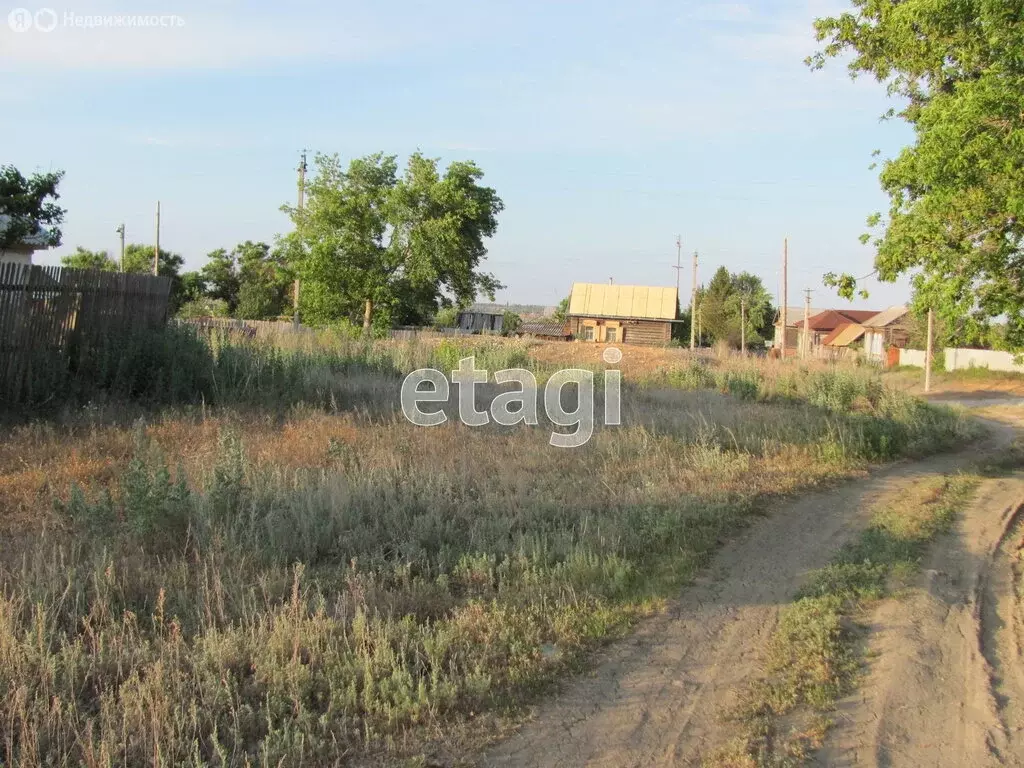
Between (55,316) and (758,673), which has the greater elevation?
(55,316)

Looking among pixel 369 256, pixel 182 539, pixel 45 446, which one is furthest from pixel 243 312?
pixel 182 539

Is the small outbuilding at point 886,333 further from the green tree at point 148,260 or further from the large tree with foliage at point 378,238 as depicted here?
the green tree at point 148,260

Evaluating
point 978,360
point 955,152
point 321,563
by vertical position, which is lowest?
point 321,563

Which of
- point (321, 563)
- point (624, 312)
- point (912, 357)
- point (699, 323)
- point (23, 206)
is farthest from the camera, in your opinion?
point (699, 323)

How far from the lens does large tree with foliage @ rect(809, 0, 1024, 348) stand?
25.8 feet

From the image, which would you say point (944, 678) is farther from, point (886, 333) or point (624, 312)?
point (886, 333)

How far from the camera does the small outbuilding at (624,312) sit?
5750 centimetres

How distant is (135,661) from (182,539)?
2.06 meters

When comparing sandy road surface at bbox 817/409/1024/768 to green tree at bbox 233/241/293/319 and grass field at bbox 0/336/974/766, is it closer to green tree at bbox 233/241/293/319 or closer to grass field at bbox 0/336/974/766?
grass field at bbox 0/336/974/766

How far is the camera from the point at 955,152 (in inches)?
311

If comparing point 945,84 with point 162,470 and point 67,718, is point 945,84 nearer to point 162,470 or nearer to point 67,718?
point 162,470

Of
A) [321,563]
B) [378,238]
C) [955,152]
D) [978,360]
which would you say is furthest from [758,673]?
[978,360]

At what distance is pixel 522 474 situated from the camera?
8453mm

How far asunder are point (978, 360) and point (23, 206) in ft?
Result: 142
